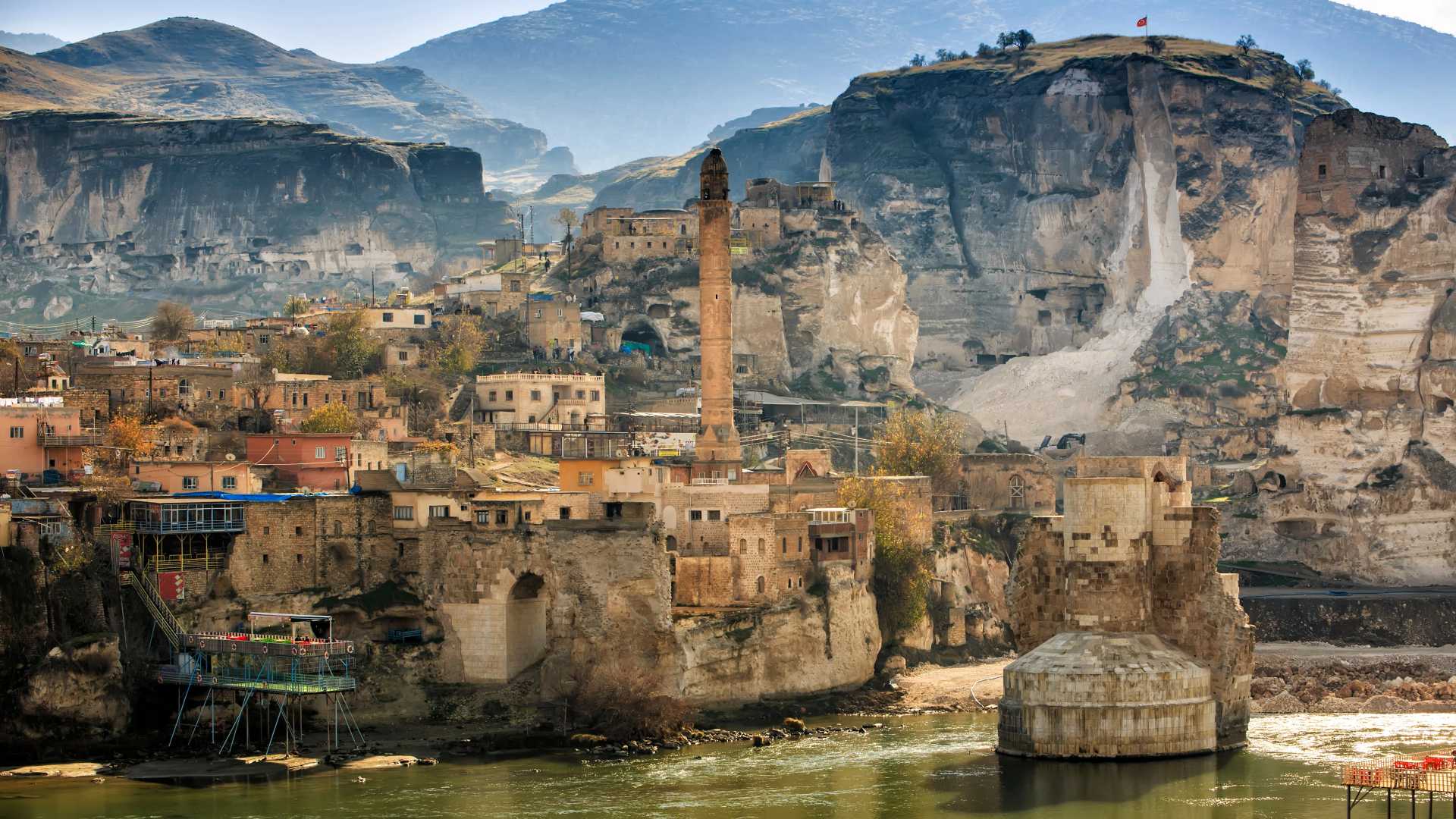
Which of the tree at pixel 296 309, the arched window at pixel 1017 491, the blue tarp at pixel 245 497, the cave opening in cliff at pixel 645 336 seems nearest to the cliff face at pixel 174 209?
the tree at pixel 296 309

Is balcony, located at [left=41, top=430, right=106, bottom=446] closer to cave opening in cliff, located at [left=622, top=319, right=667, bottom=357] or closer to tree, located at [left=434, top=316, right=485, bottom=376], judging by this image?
tree, located at [left=434, top=316, right=485, bottom=376]

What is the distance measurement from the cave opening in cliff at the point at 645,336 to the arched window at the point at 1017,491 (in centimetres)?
1618

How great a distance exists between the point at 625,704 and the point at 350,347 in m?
30.8

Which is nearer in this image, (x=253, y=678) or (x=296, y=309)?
(x=253, y=678)

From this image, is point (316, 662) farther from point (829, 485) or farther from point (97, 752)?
point (829, 485)

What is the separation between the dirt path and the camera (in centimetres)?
7050

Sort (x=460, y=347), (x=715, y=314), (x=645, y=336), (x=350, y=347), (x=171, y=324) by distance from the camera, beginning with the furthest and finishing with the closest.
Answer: (x=645, y=336)
(x=171, y=324)
(x=460, y=347)
(x=350, y=347)
(x=715, y=314)

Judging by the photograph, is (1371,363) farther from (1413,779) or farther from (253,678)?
(1413,779)

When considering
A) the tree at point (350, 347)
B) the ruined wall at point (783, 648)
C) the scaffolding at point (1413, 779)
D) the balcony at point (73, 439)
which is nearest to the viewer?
the scaffolding at point (1413, 779)

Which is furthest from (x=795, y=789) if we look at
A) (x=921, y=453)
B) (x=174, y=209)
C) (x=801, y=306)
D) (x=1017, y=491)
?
(x=174, y=209)

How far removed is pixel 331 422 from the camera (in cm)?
7925

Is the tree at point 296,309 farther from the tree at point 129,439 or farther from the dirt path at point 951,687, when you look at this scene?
the dirt path at point 951,687

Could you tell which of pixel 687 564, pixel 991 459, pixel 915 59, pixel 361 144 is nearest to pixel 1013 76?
pixel 915 59

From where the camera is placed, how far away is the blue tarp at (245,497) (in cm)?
6738
